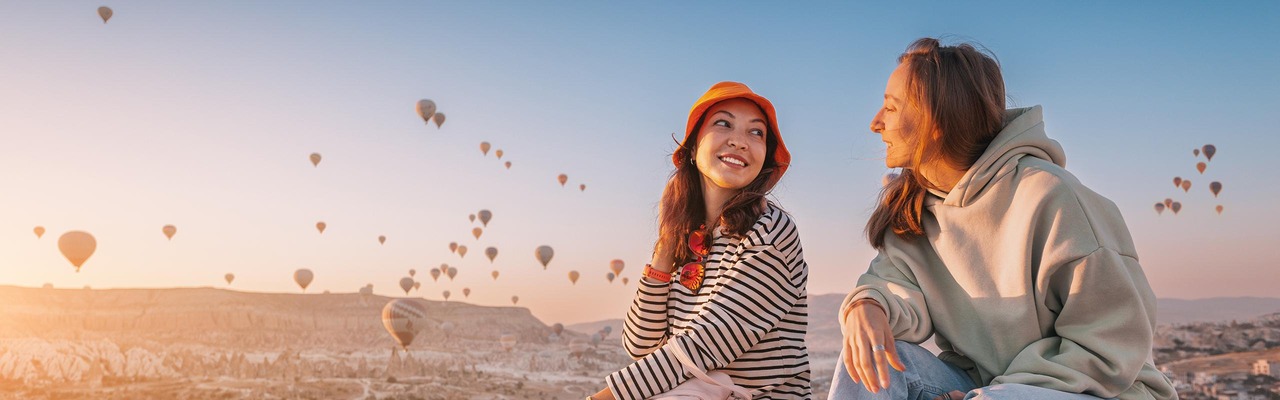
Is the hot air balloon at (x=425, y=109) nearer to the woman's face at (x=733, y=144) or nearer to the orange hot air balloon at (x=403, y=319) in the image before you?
the orange hot air balloon at (x=403, y=319)

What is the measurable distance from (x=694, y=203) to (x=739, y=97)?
0.59 meters

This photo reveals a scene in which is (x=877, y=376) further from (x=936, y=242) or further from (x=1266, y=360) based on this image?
(x=1266, y=360)

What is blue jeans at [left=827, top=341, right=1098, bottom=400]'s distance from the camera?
3.04 meters

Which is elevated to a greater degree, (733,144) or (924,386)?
(733,144)

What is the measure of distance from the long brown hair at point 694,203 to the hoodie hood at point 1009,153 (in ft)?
3.50

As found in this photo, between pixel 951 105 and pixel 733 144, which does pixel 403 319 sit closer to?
pixel 733 144

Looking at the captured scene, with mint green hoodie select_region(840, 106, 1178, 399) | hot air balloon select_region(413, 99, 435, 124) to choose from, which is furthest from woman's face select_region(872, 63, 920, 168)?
hot air balloon select_region(413, 99, 435, 124)

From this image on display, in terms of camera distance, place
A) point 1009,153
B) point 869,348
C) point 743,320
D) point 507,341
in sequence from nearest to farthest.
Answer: point 869,348 → point 1009,153 → point 743,320 → point 507,341

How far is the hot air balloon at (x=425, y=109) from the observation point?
1761 inches

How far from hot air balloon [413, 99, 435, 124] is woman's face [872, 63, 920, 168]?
42481 millimetres

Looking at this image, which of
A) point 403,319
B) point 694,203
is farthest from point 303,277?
point 694,203

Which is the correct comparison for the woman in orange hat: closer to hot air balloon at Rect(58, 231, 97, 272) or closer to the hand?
the hand

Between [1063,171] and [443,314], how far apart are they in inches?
2761

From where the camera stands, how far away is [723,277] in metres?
4.29
